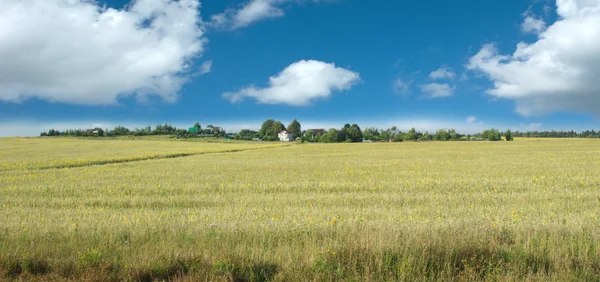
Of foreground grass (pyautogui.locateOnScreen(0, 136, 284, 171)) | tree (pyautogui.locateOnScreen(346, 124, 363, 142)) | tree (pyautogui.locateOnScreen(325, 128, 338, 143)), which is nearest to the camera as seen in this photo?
foreground grass (pyautogui.locateOnScreen(0, 136, 284, 171))

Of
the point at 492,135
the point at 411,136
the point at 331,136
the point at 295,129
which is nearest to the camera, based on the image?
the point at 492,135

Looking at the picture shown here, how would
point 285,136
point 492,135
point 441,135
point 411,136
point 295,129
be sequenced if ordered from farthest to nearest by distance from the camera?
1. point 295,129
2. point 285,136
3. point 411,136
4. point 441,135
5. point 492,135

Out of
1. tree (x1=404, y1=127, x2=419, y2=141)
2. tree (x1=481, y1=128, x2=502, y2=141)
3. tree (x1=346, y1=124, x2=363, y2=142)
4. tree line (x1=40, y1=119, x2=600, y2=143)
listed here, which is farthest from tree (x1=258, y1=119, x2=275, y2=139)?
tree (x1=481, y1=128, x2=502, y2=141)

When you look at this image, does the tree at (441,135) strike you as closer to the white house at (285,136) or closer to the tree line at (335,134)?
the tree line at (335,134)

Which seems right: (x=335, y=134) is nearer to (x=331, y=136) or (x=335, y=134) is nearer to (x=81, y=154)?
(x=331, y=136)

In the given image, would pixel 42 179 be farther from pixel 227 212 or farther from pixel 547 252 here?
pixel 547 252

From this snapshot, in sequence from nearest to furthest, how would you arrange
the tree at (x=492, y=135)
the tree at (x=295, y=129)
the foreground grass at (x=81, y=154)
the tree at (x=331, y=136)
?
the foreground grass at (x=81, y=154)
the tree at (x=492, y=135)
the tree at (x=331, y=136)
the tree at (x=295, y=129)

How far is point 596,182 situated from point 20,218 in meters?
25.7

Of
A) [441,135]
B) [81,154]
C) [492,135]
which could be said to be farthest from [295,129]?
[81,154]

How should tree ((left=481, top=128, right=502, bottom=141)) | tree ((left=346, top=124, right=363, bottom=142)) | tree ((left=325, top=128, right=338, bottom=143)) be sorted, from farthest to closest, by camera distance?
1. tree ((left=346, top=124, right=363, bottom=142))
2. tree ((left=325, top=128, right=338, bottom=143))
3. tree ((left=481, top=128, right=502, bottom=141))

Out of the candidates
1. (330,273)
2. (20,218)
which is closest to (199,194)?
(20,218)

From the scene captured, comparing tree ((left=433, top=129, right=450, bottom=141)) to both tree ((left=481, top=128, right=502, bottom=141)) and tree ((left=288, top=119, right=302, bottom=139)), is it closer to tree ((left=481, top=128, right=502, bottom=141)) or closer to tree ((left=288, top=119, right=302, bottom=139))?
tree ((left=481, top=128, right=502, bottom=141))

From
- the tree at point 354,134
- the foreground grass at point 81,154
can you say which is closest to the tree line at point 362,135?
the tree at point 354,134

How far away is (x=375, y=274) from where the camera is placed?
5781 millimetres
